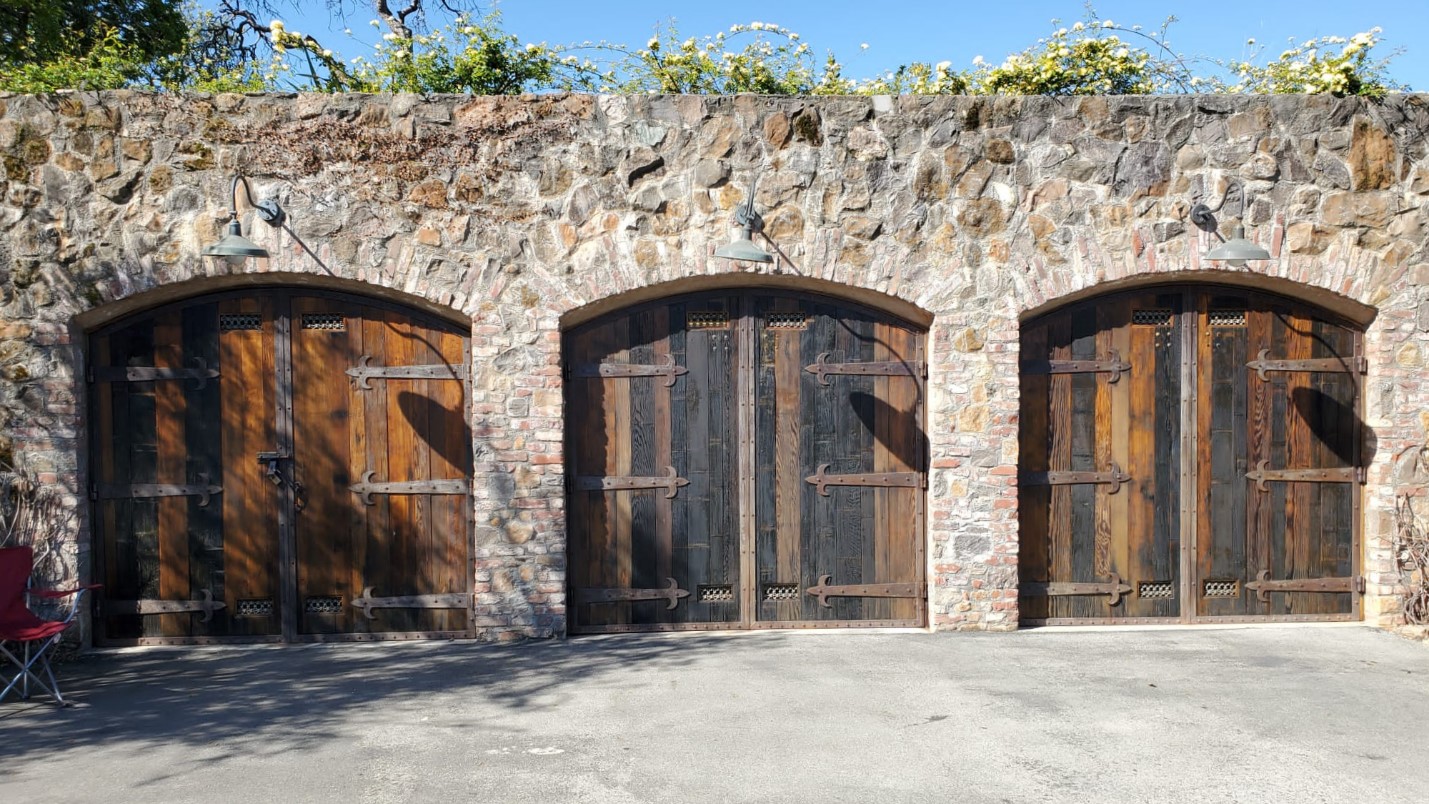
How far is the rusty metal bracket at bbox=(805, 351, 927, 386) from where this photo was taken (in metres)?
6.71

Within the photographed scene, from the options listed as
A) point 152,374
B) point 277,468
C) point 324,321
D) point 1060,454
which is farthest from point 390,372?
point 1060,454

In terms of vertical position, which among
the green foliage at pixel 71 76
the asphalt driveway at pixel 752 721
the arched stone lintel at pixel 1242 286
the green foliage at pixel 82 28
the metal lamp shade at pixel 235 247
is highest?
the green foliage at pixel 82 28

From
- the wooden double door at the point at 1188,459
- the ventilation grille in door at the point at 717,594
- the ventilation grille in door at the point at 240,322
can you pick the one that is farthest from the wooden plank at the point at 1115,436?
the ventilation grille in door at the point at 240,322

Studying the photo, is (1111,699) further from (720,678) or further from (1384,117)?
(1384,117)

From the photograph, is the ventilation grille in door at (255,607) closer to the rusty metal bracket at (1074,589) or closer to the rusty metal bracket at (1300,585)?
the rusty metal bracket at (1074,589)

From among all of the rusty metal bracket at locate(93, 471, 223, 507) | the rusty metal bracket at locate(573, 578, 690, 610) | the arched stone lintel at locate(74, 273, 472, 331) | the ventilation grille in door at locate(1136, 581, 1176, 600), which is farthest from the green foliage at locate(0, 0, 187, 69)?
the ventilation grille in door at locate(1136, 581, 1176, 600)

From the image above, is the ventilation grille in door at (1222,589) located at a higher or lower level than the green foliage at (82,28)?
lower

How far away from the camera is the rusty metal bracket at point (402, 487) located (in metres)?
6.58

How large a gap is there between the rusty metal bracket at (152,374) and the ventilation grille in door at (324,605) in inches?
59.6

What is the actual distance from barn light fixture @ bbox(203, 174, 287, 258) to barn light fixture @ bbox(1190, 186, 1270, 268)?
5470 mm

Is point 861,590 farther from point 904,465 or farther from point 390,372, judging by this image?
point 390,372

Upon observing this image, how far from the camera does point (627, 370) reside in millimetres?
6645

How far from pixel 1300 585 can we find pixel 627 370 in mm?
4629

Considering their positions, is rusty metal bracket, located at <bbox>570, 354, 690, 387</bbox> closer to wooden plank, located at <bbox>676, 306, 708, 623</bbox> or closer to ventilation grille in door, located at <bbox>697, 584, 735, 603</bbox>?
wooden plank, located at <bbox>676, 306, 708, 623</bbox>
